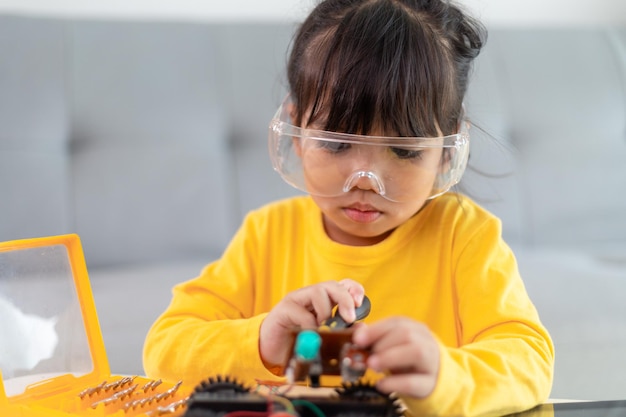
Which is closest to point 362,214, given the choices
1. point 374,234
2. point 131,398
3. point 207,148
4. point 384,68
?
point 374,234

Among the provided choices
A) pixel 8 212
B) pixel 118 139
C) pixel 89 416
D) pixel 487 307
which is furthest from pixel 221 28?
pixel 89 416

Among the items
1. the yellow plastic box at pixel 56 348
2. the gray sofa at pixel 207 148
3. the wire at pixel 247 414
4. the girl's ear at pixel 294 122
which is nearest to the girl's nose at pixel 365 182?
the girl's ear at pixel 294 122

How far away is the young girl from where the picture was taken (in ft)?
2.76

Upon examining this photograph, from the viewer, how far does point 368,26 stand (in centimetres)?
94

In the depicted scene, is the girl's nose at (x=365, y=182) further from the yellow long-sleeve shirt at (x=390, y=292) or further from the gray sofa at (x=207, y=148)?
the gray sofa at (x=207, y=148)

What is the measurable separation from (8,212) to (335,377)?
3.90 feet

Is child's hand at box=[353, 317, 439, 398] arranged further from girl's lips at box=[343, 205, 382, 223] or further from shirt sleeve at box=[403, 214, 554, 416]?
girl's lips at box=[343, 205, 382, 223]

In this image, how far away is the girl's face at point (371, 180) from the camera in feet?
2.96

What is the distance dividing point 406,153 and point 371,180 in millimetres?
49

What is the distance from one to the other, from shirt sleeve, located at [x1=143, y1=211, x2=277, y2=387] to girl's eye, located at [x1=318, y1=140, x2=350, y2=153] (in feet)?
0.64

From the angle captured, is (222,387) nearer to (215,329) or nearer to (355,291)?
(355,291)

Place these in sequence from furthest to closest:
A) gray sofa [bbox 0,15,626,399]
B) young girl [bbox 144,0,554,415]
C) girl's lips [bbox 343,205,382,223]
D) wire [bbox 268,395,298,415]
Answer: gray sofa [bbox 0,15,626,399], girl's lips [bbox 343,205,382,223], young girl [bbox 144,0,554,415], wire [bbox 268,395,298,415]

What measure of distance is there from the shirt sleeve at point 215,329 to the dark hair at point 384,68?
8.8 inches

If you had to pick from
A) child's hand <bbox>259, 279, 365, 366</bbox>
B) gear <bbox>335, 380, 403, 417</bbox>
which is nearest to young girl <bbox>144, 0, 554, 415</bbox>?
child's hand <bbox>259, 279, 365, 366</bbox>
